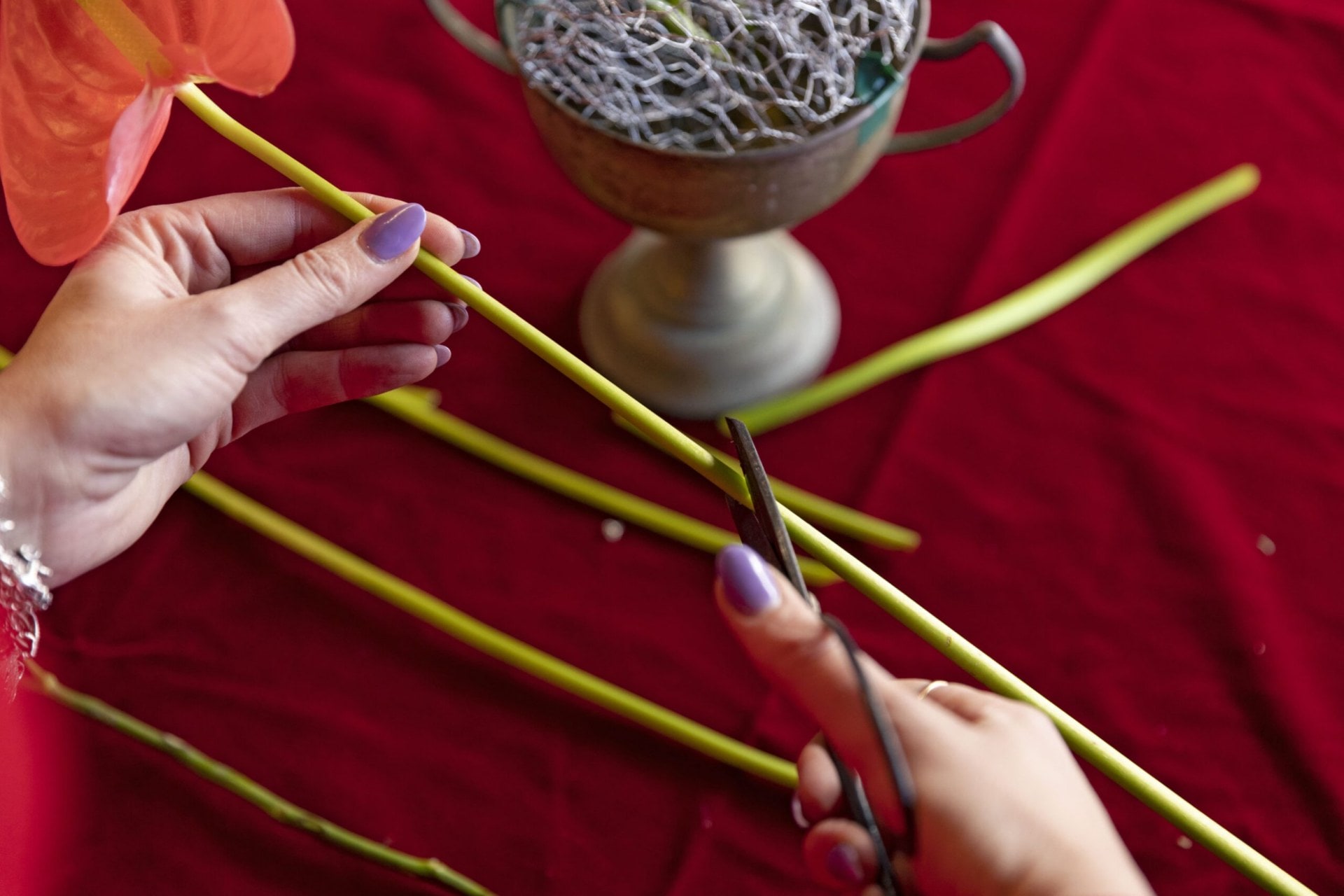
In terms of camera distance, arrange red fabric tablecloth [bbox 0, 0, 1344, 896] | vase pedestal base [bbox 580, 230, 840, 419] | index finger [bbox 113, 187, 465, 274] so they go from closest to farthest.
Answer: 1. index finger [bbox 113, 187, 465, 274]
2. red fabric tablecloth [bbox 0, 0, 1344, 896]
3. vase pedestal base [bbox 580, 230, 840, 419]

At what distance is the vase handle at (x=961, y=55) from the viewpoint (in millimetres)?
563

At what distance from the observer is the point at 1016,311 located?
0.73 m

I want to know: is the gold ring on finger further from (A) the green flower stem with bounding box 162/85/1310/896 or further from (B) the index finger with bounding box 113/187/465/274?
(B) the index finger with bounding box 113/187/465/274

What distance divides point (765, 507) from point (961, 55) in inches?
11.8

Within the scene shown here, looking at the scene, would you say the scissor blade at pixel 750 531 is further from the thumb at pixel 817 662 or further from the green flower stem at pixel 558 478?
the green flower stem at pixel 558 478

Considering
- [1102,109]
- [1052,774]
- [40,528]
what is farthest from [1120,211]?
[40,528]

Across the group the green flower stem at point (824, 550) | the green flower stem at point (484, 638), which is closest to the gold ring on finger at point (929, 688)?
the green flower stem at point (824, 550)

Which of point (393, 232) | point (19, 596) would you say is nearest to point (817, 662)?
point (393, 232)

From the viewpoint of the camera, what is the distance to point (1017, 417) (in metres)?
0.72

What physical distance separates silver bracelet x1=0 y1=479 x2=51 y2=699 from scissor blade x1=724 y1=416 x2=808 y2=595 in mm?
→ 286

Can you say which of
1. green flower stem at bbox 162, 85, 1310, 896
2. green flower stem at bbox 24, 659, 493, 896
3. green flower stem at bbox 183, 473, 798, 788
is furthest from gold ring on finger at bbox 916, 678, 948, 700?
green flower stem at bbox 24, 659, 493, 896

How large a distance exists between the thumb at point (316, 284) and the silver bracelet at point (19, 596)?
0.11 m

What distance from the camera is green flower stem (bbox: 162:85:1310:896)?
43 centimetres

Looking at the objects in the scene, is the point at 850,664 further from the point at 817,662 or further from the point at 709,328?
the point at 709,328
